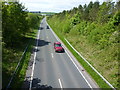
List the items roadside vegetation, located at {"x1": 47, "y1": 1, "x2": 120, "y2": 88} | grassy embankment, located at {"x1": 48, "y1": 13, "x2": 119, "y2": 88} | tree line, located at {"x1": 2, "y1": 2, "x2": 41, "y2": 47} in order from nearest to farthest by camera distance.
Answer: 1. grassy embankment, located at {"x1": 48, "y1": 13, "x2": 119, "y2": 88}
2. roadside vegetation, located at {"x1": 47, "y1": 1, "x2": 120, "y2": 88}
3. tree line, located at {"x1": 2, "y1": 2, "x2": 41, "y2": 47}

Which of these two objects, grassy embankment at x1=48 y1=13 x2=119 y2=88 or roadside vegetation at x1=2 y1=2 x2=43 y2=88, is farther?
grassy embankment at x1=48 y1=13 x2=119 y2=88

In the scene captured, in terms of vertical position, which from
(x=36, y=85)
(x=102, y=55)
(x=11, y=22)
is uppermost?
(x=11, y=22)

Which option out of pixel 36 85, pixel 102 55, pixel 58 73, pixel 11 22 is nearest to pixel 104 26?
pixel 102 55

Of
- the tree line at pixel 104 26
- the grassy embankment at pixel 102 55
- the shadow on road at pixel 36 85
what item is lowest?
the shadow on road at pixel 36 85

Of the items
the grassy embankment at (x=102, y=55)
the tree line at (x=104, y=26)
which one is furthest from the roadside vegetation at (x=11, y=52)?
the tree line at (x=104, y=26)

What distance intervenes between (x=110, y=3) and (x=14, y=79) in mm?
27935

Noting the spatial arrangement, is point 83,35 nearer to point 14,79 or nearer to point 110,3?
point 110,3

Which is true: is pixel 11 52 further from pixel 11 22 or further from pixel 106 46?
pixel 106 46

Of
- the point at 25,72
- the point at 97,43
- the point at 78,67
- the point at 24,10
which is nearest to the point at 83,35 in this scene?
the point at 97,43

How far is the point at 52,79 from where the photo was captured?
58.0 ft

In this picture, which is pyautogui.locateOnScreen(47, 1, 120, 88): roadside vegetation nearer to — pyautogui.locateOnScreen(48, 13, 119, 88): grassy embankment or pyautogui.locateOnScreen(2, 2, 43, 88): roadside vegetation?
pyautogui.locateOnScreen(48, 13, 119, 88): grassy embankment

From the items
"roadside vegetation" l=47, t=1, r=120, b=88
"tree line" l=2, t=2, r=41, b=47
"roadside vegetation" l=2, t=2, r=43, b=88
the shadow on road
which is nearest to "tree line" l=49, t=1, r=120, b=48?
"roadside vegetation" l=47, t=1, r=120, b=88

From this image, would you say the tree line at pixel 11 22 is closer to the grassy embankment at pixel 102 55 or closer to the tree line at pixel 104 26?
the grassy embankment at pixel 102 55

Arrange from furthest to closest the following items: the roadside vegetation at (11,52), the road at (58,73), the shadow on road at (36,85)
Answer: the roadside vegetation at (11,52) < the road at (58,73) < the shadow on road at (36,85)
